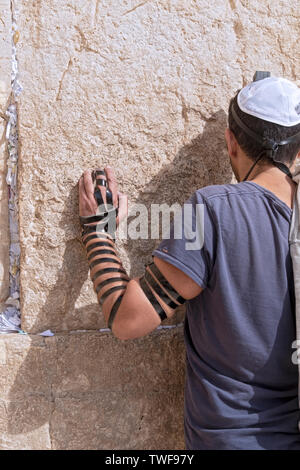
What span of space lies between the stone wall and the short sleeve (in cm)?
49

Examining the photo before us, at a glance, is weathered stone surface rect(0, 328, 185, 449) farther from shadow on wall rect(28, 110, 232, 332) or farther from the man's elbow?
the man's elbow

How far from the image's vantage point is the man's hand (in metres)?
1.74

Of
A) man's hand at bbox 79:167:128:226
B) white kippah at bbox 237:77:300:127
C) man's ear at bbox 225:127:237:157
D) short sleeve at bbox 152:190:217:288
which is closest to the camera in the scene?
short sleeve at bbox 152:190:217:288

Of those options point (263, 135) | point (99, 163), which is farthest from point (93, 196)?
point (263, 135)

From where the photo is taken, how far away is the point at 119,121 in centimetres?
184

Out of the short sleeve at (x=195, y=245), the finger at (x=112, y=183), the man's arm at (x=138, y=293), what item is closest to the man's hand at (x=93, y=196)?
the finger at (x=112, y=183)

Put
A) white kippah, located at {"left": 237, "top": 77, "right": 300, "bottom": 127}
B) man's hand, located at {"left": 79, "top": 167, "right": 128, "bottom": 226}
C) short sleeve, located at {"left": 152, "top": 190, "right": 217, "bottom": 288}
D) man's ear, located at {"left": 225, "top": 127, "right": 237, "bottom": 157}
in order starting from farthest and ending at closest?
man's hand, located at {"left": 79, "top": 167, "right": 128, "bottom": 226}
man's ear, located at {"left": 225, "top": 127, "right": 237, "bottom": 157}
white kippah, located at {"left": 237, "top": 77, "right": 300, "bottom": 127}
short sleeve, located at {"left": 152, "top": 190, "right": 217, "bottom": 288}

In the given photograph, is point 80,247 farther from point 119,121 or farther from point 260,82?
point 260,82

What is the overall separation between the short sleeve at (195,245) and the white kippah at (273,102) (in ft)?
1.18

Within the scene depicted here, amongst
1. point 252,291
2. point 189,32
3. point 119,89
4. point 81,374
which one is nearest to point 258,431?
point 252,291

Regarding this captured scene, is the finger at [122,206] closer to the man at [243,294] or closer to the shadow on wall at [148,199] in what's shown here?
the shadow on wall at [148,199]

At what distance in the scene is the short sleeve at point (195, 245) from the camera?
4.58ft

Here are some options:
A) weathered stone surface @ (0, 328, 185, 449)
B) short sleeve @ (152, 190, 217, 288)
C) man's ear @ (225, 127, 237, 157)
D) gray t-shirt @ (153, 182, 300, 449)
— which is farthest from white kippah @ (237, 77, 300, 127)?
weathered stone surface @ (0, 328, 185, 449)

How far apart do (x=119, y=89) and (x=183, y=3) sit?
0.45 m
